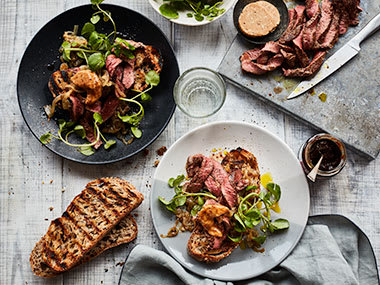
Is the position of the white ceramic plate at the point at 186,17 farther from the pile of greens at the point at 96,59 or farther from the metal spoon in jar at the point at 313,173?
the metal spoon in jar at the point at 313,173

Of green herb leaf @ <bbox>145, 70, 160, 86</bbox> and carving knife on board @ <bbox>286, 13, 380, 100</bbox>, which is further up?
carving knife on board @ <bbox>286, 13, 380, 100</bbox>

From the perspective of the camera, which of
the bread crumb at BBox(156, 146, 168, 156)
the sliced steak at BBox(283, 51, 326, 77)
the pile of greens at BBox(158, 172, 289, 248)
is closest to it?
the pile of greens at BBox(158, 172, 289, 248)

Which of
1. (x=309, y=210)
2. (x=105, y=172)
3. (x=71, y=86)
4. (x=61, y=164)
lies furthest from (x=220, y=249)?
(x=71, y=86)

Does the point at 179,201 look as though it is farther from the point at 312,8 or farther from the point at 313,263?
the point at 312,8

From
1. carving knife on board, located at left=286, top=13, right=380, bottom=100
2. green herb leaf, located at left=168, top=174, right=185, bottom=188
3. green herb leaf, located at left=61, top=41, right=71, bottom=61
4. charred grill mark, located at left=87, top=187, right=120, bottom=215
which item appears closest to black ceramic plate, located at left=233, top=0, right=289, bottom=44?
carving knife on board, located at left=286, top=13, right=380, bottom=100

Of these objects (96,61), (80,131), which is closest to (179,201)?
(80,131)

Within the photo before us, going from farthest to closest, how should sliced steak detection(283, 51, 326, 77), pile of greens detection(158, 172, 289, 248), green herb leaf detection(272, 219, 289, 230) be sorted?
sliced steak detection(283, 51, 326, 77) < green herb leaf detection(272, 219, 289, 230) < pile of greens detection(158, 172, 289, 248)

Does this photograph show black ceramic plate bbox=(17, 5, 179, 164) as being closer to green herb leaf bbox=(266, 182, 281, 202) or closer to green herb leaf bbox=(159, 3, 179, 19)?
green herb leaf bbox=(159, 3, 179, 19)

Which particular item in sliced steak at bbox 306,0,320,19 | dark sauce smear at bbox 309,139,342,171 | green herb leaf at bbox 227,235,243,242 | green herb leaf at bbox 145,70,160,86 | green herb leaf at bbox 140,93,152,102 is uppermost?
sliced steak at bbox 306,0,320,19
